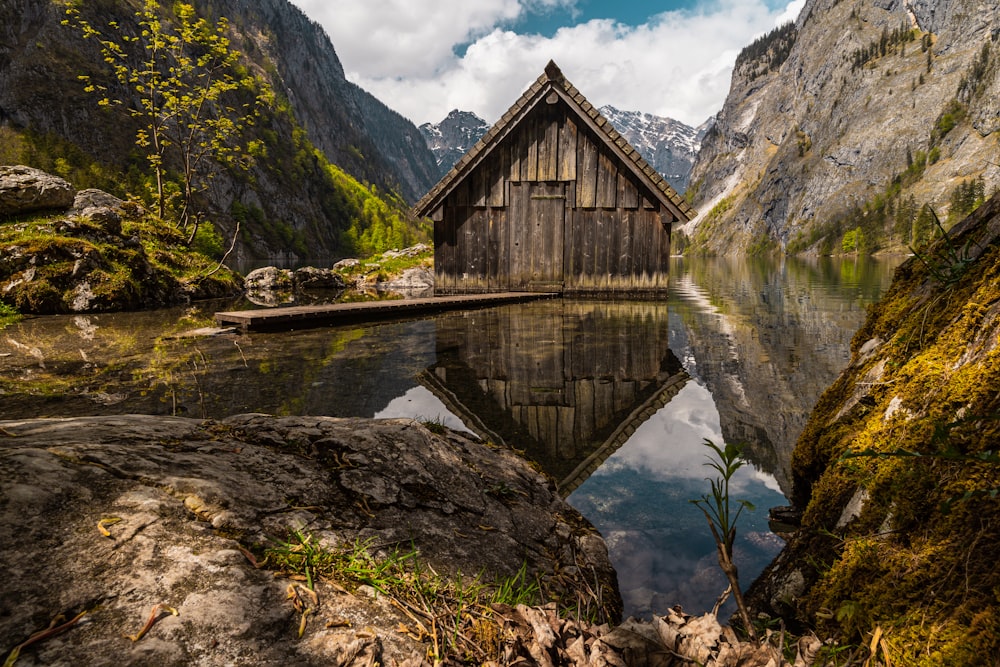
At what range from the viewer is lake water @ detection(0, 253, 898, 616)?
2.87 m

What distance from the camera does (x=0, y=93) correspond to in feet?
201

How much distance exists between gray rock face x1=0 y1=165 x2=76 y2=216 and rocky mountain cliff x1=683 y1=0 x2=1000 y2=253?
311ft

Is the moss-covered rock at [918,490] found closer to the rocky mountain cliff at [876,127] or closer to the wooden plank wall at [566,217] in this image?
the wooden plank wall at [566,217]

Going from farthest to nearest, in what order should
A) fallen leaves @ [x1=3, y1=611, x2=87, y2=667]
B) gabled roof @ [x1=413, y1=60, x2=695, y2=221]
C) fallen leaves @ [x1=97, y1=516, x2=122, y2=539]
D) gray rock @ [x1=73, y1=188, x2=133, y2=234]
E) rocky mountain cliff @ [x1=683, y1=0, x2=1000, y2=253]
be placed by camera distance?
rocky mountain cliff @ [x1=683, y1=0, x2=1000, y2=253], gabled roof @ [x1=413, y1=60, x2=695, y2=221], gray rock @ [x1=73, y1=188, x2=133, y2=234], fallen leaves @ [x1=97, y1=516, x2=122, y2=539], fallen leaves @ [x1=3, y1=611, x2=87, y2=667]


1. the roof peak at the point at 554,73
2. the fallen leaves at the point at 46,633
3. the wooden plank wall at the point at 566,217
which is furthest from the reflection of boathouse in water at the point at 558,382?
the roof peak at the point at 554,73

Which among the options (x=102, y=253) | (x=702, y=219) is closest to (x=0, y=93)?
(x=102, y=253)

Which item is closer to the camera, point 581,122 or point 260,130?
point 581,122

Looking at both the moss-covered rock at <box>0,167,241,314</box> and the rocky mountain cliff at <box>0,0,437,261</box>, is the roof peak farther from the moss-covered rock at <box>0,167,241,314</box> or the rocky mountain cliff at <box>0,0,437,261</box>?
the rocky mountain cliff at <box>0,0,437,261</box>

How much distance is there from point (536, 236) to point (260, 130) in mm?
115801

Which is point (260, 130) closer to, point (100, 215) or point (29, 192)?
point (29, 192)

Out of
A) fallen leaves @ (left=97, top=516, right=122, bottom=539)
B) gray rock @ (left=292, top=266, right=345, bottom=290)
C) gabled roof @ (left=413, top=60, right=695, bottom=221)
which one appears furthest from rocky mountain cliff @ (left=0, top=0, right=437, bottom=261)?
fallen leaves @ (left=97, top=516, right=122, bottom=539)

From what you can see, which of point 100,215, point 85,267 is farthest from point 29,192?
point 85,267

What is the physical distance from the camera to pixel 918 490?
1.61 meters

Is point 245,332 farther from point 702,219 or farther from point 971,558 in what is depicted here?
point 702,219
